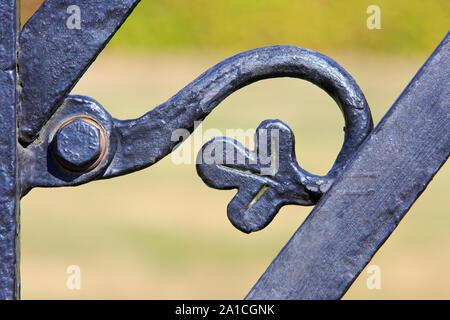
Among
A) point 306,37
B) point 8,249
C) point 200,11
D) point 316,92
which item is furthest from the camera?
point 200,11

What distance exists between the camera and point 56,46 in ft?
1.68

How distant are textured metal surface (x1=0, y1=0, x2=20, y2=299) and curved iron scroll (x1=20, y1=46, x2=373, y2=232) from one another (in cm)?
2

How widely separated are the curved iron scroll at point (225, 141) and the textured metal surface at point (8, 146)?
0.02 meters

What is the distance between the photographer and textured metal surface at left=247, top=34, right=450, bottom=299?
501 mm

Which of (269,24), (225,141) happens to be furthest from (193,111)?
(269,24)

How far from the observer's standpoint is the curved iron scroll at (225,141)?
527 millimetres

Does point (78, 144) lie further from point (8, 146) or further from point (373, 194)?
point (373, 194)

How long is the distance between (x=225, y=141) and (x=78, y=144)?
121 millimetres

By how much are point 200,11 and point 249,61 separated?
7677 millimetres

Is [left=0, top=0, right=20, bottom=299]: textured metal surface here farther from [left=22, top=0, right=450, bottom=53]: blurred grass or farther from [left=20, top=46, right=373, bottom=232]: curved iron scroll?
[left=22, top=0, right=450, bottom=53]: blurred grass

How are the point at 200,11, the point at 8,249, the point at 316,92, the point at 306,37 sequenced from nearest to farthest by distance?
the point at 8,249 < the point at 316,92 < the point at 306,37 < the point at 200,11
